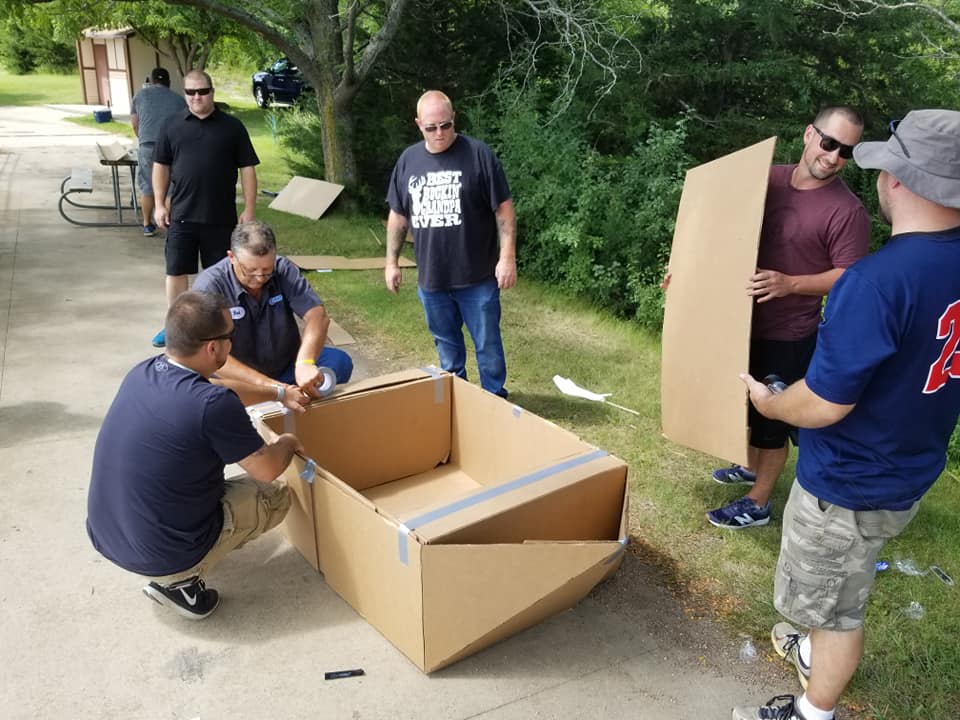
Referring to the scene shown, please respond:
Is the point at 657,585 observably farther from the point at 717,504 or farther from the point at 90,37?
the point at 90,37

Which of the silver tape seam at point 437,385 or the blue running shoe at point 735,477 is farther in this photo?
the blue running shoe at point 735,477

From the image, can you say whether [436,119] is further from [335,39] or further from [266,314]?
[335,39]

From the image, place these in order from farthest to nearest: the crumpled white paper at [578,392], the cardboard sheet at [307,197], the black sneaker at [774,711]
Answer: the cardboard sheet at [307,197], the crumpled white paper at [578,392], the black sneaker at [774,711]

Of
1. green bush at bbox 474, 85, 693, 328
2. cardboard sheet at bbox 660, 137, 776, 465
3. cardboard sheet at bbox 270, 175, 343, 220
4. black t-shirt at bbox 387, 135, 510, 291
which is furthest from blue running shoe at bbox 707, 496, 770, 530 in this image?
cardboard sheet at bbox 270, 175, 343, 220

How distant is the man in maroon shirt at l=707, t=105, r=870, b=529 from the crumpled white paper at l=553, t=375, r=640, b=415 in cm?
155

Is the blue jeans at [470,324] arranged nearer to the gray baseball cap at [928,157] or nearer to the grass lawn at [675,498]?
the grass lawn at [675,498]

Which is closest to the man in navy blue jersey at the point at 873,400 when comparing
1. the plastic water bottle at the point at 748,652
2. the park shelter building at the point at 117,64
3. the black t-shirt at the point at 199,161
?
the plastic water bottle at the point at 748,652

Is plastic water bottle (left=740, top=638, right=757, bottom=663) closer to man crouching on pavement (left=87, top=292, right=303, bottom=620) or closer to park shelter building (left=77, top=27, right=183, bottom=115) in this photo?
man crouching on pavement (left=87, top=292, right=303, bottom=620)

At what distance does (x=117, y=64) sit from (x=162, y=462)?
30.1 m

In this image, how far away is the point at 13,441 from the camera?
4000mm

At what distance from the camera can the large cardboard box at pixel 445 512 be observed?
7.75ft

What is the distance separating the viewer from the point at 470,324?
14.0 feet

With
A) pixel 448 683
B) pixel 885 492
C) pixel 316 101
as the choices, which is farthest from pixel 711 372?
pixel 316 101

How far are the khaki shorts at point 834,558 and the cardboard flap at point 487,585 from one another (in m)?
0.65
